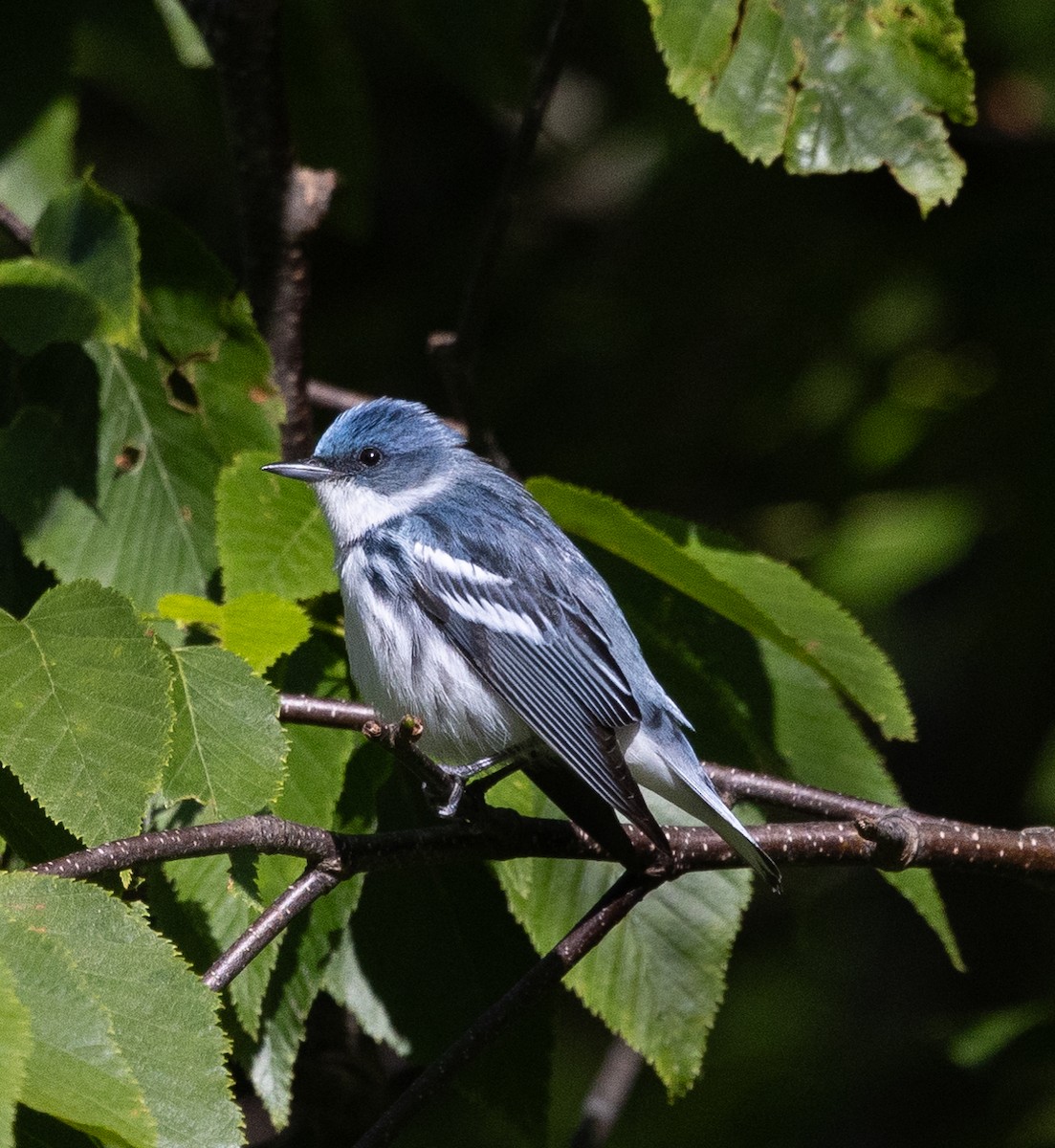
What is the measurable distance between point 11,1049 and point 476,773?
122 cm

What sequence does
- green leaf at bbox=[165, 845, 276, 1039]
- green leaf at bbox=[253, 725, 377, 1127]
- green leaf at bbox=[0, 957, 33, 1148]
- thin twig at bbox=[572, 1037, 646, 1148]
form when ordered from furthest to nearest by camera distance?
thin twig at bbox=[572, 1037, 646, 1148] < green leaf at bbox=[253, 725, 377, 1127] < green leaf at bbox=[165, 845, 276, 1039] < green leaf at bbox=[0, 957, 33, 1148]

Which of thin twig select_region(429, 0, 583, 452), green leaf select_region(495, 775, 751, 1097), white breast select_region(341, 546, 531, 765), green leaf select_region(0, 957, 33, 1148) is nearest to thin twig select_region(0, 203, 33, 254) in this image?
thin twig select_region(429, 0, 583, 452)

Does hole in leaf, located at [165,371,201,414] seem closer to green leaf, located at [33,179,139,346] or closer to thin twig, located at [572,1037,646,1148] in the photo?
green leaf, located at [33,179,139,346]

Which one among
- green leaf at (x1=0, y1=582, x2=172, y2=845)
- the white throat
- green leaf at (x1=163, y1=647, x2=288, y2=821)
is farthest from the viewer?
the white throat

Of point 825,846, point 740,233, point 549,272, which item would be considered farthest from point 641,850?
point 549,272

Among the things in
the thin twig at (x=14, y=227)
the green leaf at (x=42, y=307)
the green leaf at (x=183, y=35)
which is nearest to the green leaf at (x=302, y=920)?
the green leaf at (x=42, y=307)

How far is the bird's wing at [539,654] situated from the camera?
2.32 metres

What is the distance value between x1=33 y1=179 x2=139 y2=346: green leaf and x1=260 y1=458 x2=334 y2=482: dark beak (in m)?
0.35

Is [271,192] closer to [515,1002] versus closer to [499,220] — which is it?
[499,220]

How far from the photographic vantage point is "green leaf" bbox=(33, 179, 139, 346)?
8.04 ft

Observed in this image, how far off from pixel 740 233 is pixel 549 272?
3.08ft

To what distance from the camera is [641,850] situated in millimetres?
2148

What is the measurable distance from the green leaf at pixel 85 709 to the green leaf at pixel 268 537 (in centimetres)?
50

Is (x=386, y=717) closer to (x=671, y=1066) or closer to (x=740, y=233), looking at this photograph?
(x=671, y=1066)
